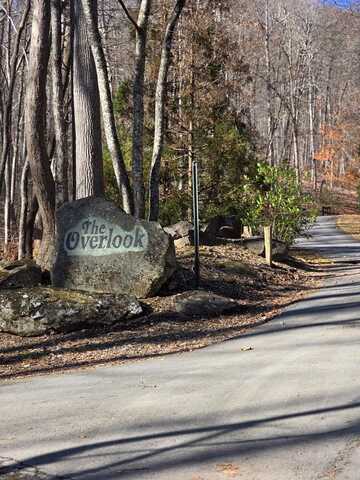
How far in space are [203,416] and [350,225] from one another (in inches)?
1817

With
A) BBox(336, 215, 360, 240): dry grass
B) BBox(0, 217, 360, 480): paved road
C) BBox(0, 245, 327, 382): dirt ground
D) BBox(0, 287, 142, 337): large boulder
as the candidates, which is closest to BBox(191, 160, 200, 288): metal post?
BBox(0, 245, 327, 382): dirt ground

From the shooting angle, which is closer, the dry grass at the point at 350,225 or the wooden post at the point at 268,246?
the wooden post at the point at 268,246

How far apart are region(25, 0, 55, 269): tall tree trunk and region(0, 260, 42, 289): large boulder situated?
1762mm

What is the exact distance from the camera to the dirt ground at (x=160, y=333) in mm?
9609

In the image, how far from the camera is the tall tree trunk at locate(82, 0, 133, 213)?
15117 mm

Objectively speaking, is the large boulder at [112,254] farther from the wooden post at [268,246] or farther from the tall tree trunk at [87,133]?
the wooden post at [268,246]

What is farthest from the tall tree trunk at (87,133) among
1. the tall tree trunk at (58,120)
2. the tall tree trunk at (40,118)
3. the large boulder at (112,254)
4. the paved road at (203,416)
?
the paved road at (203,416)

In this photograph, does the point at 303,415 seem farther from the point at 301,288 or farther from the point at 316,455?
the point at 301,288

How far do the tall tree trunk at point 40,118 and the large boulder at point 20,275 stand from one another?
1762 mm

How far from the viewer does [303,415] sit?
5824 millimetres

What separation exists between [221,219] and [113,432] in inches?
762

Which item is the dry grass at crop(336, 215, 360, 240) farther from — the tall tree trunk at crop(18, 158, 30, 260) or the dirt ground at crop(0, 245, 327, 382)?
the dirt ground at crop(0, 245, 327, 382)

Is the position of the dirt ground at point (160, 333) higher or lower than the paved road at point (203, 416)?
lower

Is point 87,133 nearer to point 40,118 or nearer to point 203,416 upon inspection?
point 40,118
